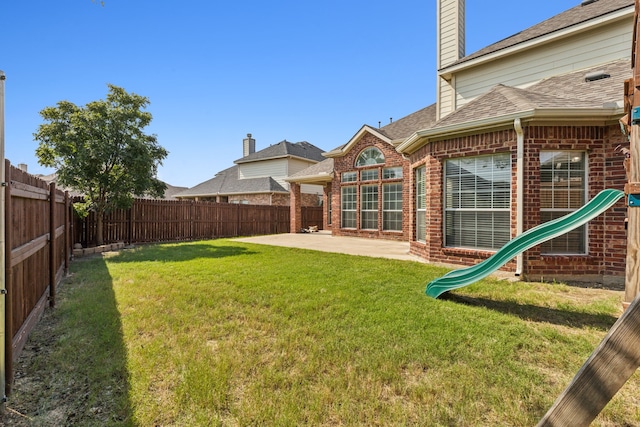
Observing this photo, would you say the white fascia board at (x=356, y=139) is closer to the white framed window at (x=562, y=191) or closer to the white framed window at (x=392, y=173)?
the white framed window at (x=392, y=173)

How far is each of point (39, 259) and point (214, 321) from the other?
8.74ft

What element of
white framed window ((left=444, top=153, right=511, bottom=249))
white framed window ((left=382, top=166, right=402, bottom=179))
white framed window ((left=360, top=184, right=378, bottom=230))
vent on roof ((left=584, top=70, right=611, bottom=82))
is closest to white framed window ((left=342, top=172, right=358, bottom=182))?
white framed window ((left=360, top=184, right=378, bottom=230))

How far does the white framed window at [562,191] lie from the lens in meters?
6.06

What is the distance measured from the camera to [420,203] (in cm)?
898

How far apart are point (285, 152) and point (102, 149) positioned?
15610mm

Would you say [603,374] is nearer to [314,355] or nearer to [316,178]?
[314,355]

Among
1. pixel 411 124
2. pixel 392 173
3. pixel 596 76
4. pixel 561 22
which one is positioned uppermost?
pixel 561 22

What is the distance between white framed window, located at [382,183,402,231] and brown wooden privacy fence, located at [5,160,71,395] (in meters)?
11.2

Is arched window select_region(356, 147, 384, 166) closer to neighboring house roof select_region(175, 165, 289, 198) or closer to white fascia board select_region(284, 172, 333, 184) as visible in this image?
white fascia board select_region(284, 172, 333, 184)

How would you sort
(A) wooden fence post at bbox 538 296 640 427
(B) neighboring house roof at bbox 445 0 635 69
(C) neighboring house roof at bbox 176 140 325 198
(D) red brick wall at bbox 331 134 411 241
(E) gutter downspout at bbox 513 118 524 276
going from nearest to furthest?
(A) wooden fence post at bbox 538 296 640 427 → (E) gutter downspout at bbox 513 118 524 276 → (B) neighboring house roof at bbox 445 0 635 69 → (D) red brick wall at bbox 331 134 411 241 → (C) neighboring house roof at bbox 176 140 325 198

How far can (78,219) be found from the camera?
35.0 ft

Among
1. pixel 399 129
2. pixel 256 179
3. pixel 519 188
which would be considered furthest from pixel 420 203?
pixel 256 179

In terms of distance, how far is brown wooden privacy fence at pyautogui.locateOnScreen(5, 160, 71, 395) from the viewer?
242cm

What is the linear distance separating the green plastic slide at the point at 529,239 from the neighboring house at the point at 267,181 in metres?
19.0
